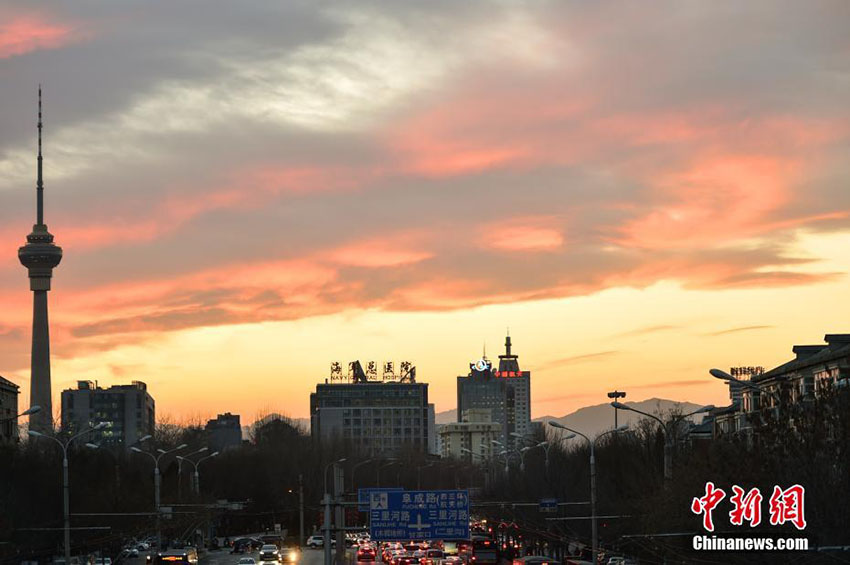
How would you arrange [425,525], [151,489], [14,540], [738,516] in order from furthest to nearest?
[151,489] < [14,540] < [425,525] < [738,516]

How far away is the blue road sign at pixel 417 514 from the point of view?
62.3 meters

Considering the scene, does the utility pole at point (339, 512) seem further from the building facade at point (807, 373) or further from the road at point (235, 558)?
the road at point (235, 558)

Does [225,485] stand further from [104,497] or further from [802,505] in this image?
[802,505]

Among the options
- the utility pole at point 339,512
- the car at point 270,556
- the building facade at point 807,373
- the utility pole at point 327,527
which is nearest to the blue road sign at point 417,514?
the utility pole at point 339,512

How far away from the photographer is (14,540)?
7488 cm

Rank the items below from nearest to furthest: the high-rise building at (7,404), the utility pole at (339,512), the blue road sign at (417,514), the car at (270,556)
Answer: the blue road sign at (417,514) < the utility pole at (339,512) < the car at (270,556) < the high-rise building at (7,404)

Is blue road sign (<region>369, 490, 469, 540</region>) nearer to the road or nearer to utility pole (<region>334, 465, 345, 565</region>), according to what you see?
utility pole (<region>334, 465, 345, 565</region>)

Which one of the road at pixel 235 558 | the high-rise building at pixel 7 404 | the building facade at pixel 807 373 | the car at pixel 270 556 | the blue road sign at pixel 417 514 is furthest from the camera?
the high-rise building at pixel 7 404

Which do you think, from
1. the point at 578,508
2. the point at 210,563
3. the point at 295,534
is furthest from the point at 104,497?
the point at 295,534

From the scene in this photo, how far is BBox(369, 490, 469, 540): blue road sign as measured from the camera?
6231 cm

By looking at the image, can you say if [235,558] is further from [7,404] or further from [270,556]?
[7,404]

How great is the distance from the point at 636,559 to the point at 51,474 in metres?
39.2

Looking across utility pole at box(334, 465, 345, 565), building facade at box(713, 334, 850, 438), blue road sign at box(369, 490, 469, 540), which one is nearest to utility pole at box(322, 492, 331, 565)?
utility pole at box(334, 465, 345, 565)

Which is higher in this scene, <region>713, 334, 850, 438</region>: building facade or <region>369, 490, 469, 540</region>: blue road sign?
<region>713, 334, 850, 438</region>: building facade
